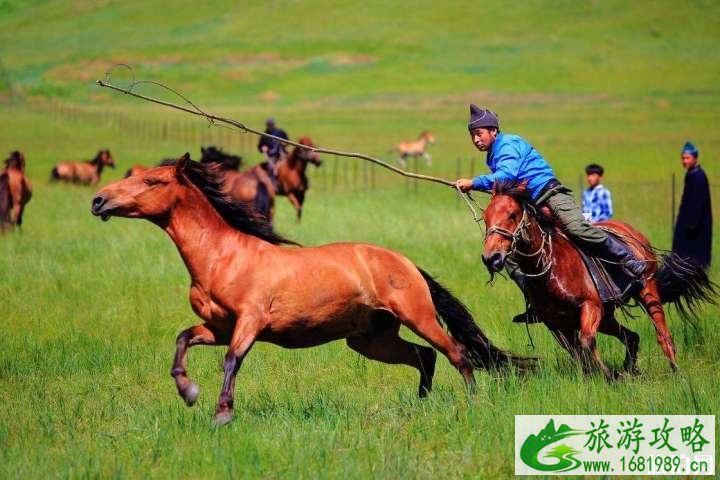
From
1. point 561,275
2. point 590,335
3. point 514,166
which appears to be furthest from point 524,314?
point 514,166

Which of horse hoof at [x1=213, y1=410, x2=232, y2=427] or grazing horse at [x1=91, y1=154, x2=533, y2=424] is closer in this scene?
horse hoof at [x1=213, y1=410, x2=232, y2=427]

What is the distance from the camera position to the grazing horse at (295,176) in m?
24.7

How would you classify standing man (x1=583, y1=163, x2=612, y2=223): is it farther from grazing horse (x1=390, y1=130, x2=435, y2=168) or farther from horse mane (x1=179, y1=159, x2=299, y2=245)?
grazing horse (x1=390, y1=130, x2=435, y2=168)

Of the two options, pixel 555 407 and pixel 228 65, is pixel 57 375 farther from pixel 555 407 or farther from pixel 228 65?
pixel 228 65

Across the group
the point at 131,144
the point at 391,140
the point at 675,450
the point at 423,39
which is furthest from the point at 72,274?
the point at 423,39

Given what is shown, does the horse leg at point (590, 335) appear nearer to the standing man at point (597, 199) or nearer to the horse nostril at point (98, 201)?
the horse nostril at point (98, 201)

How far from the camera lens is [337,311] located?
8.83 meters

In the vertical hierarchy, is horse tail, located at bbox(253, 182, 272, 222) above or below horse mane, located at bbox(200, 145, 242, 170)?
below

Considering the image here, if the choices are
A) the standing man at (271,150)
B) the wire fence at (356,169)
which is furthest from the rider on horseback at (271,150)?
the wire fence at (356,169)

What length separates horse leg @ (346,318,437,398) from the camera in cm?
934

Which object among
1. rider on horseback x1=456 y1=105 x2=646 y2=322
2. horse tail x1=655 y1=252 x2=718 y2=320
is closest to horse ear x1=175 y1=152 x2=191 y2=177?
rider on horseback x1=456 y1=105 x2=646 y2=322

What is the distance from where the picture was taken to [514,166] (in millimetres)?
9305

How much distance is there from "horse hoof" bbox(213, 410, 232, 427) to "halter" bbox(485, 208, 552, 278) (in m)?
2.36

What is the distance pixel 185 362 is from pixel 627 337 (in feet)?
13.5
